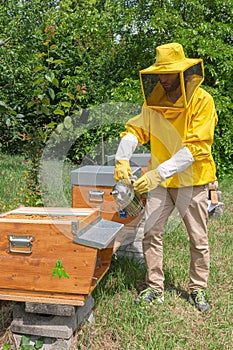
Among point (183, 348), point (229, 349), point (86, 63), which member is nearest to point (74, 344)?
point (183, 348)

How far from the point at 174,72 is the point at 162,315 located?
1.38 metres

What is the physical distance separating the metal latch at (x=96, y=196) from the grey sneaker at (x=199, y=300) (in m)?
0.84

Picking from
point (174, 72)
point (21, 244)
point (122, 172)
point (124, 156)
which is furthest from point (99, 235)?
point (174, 72)

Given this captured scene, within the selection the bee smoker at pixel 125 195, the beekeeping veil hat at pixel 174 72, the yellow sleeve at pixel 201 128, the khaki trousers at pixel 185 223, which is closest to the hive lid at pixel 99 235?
the bee smoker at pixel 125 195

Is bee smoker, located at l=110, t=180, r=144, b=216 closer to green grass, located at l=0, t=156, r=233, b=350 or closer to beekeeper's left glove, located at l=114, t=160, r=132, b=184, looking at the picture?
beekeeper's left glove, located at l=114, t=160, r=132, b=184

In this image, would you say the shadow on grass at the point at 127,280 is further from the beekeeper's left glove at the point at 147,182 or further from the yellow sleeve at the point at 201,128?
the yellow sleeve at the point at 201,128

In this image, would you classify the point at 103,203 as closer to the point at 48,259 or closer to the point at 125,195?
the point at 125,195

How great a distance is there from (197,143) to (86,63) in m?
5.29

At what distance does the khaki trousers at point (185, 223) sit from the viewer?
2.57 m

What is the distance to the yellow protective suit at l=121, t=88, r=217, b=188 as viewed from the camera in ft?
7.78

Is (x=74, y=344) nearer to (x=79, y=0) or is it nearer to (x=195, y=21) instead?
(x=195, y=21)

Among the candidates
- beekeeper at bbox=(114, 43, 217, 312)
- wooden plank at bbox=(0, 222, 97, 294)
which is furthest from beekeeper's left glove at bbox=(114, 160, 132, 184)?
wooden plank at bbox=(0, 222, 97, 294)

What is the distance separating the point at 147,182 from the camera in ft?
7.70

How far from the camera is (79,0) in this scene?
994 cm
